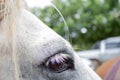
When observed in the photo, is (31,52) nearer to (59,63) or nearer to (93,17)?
(59,63)

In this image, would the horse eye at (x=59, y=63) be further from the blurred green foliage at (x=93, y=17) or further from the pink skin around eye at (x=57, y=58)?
the blurred green foliage at (x=93, y=17)

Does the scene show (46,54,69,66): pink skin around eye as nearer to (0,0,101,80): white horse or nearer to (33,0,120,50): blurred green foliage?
(0,0,101,80): white horse

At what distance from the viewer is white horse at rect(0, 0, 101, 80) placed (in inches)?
85.1

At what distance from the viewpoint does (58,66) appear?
229 centimetres

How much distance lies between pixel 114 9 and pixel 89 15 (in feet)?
6.67

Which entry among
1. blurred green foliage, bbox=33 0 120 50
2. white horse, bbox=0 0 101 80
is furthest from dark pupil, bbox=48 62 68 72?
blurred green foliage, bbox=33 0 120 50

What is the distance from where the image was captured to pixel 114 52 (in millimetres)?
9352

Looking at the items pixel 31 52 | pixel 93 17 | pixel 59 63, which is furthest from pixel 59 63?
pixel 93 17

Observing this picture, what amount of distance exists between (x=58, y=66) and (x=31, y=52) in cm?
18

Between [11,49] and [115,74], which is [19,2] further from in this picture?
[115,74]

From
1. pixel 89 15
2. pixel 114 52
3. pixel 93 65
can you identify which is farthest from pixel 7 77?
pixel 89 15

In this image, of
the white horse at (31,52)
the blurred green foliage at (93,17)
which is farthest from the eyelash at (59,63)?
the blurred green foliage at (93,17)

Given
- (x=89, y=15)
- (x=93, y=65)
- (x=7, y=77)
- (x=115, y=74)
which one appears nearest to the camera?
(x=7, y=77)

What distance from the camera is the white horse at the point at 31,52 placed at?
7.09 ft
